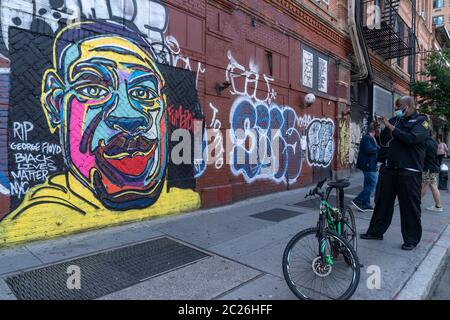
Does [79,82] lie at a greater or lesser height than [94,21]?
lesser

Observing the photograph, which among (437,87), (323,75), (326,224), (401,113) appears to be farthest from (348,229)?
(437,87)

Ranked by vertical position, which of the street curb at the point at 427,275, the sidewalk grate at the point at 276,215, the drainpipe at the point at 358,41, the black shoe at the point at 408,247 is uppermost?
→ the drainpipe at the point at 358,41

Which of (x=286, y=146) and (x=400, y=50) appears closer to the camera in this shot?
(x=286, y=146)

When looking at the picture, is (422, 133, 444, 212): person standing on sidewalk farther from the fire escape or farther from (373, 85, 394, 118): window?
(373, 85, 394, 118): window

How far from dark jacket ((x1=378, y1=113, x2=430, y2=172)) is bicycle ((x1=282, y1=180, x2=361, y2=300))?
1.58 metres

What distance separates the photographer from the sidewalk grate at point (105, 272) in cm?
318

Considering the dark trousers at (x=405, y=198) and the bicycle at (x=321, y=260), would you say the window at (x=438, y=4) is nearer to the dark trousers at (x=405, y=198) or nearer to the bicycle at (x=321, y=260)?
the dark trousers at (x=405, y=198)

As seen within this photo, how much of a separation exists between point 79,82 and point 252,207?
4144mm

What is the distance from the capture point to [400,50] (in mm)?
14852

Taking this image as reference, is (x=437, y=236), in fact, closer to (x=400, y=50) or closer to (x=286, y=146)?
(x=286, y=146)

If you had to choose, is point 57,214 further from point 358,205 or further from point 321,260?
point 358,205

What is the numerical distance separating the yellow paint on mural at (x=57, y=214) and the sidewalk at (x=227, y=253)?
0.15m

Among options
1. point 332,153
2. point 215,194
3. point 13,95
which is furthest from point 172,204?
point 332,153

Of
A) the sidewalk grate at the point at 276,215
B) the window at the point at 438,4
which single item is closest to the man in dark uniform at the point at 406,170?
the sidewalk grate at the point at 276,215
